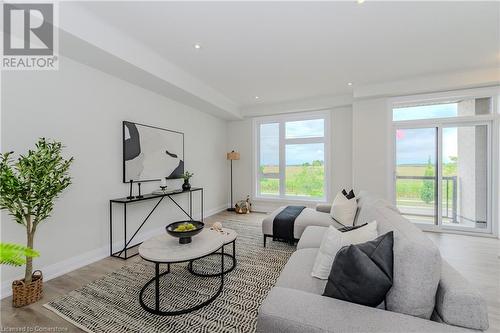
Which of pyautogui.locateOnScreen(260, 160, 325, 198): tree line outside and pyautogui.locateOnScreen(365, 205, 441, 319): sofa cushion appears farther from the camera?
pyautogui.locateOnScreen(260, 160, 325, 198): tree line outside

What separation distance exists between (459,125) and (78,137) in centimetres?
611

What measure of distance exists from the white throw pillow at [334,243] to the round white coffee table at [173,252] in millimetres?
965

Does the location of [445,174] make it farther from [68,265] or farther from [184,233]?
[68,265]

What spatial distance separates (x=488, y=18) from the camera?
233 cm

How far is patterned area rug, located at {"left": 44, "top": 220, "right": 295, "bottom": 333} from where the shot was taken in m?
1.73

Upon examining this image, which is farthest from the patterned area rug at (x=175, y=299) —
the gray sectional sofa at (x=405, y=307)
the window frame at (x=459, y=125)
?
the window frame at (x=459, y=125)

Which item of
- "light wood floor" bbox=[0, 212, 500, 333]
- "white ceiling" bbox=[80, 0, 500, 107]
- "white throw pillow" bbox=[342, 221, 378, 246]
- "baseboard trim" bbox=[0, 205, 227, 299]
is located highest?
"white ceiling" bbox=[80, 0, 500, 107]

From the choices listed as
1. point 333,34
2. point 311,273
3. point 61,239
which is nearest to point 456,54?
point 333,34

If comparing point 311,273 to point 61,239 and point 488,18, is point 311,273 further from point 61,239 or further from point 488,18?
point 488,18

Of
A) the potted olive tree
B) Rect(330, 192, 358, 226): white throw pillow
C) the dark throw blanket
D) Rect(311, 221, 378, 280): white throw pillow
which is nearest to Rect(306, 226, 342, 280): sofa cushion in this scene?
Rect(311, 221, 378, 280): white throw pillow

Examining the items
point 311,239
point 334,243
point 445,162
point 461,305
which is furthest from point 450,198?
point 461,305

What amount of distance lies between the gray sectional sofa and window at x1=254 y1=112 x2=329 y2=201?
4.13m

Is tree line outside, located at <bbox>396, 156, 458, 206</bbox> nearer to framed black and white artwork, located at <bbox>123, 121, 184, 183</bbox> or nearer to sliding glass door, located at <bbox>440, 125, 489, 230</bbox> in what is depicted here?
sliding glass door, located at <bbox>440, 125, 489, 230</bbox>

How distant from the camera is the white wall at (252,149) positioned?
493 cm
